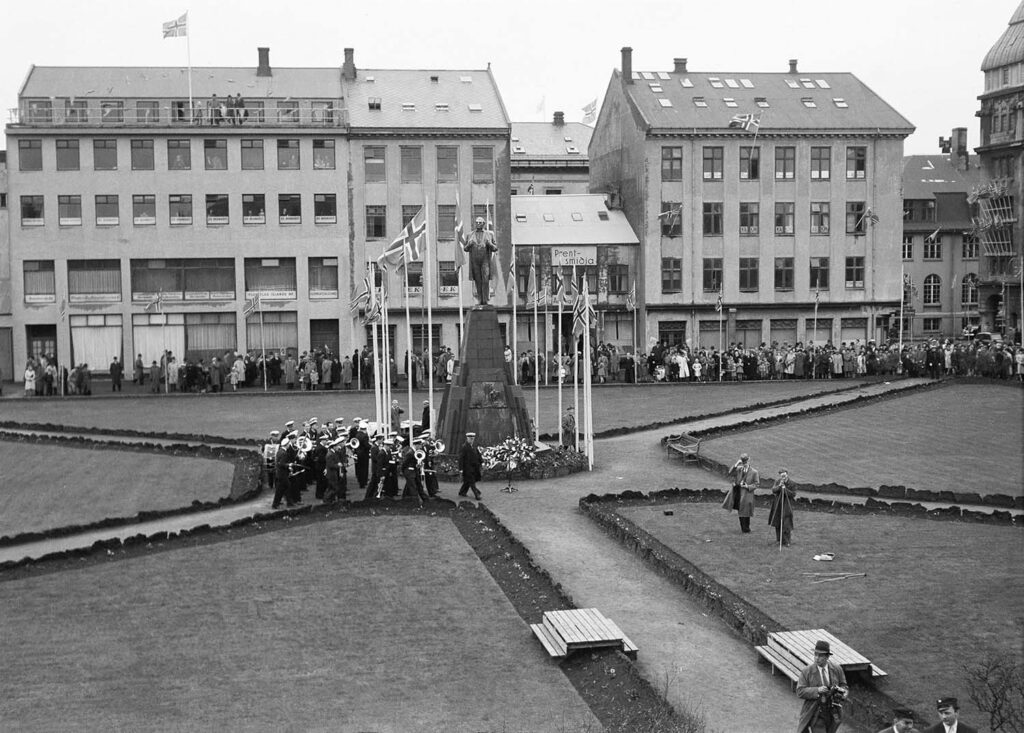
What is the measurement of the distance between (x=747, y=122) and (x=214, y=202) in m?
30.5

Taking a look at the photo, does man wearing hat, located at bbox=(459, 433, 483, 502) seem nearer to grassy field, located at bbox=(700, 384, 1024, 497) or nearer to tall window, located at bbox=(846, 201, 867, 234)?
grassy field, located at bbox=(700, 384, 1024, 497)

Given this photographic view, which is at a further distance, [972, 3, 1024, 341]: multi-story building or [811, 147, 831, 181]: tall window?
[972, 3, 1024, 341]: multi-story building

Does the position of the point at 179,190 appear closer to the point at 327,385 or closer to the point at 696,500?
the point at 327,385

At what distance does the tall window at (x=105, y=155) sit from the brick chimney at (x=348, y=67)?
14041 mm

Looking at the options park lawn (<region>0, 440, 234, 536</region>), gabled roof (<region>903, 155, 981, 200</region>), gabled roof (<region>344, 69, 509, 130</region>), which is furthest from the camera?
gabled roof (<region>903, 155, 981, 200</region>)

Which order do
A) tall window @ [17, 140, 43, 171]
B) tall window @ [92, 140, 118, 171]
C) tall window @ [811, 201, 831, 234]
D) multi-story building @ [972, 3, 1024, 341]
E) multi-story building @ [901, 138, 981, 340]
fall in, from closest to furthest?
tall window @ [17, 140, 43, 171], tall window @ [92, 140, 118, 171], tall window @ [811, 201, 831, 234], multi-story building @ [972, 3, 1024, 341], multi-story building @ [901, 138, 981, 340]

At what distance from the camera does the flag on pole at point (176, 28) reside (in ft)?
211

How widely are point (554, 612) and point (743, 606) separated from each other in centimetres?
310

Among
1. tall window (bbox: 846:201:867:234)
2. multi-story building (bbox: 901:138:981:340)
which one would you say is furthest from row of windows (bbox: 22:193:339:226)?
multi-story building (bbox: 901:138:981:340)

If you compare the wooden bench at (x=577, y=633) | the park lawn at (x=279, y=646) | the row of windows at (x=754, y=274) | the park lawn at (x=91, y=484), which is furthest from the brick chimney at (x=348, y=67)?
the wooden bench at (x=577, y=633)

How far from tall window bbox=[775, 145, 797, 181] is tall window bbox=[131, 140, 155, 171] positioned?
120 ft

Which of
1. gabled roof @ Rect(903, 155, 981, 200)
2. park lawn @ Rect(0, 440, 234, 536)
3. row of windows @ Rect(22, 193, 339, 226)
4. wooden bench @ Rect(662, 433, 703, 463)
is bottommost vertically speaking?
park lawn @ Rect(0, 440, 234, 536)

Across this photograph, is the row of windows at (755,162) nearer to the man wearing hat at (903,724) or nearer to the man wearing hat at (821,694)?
the man wearing hat at (821,694)

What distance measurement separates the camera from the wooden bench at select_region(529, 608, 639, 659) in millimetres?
Result: 16875
